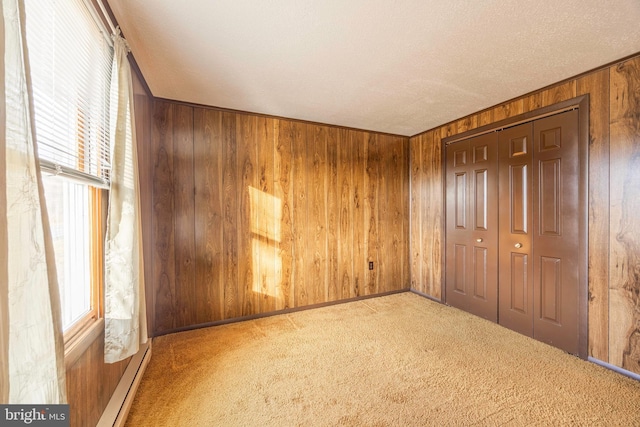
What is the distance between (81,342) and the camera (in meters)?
1.22

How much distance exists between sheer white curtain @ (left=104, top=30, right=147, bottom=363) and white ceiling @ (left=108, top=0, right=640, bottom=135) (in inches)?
16.9

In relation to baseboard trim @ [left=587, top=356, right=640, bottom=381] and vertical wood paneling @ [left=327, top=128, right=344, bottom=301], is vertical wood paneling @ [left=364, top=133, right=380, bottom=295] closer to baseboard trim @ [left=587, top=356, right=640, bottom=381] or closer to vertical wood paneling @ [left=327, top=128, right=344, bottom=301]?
vertical wood paneling @ [left=327, top=128, right=344, bottom=301]

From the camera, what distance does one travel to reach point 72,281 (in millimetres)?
1309

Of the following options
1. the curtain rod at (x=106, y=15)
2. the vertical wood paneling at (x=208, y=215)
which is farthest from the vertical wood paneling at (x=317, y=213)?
the curtain rod at (x=106, y=15)

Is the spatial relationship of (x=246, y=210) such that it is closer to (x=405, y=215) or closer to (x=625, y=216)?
(x=405, y=215)

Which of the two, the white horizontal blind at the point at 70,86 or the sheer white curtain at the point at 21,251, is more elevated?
the white horizontal blind at the point at 70,86

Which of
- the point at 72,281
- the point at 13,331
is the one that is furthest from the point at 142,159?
the point at 13,331

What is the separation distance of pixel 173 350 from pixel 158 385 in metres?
0.51

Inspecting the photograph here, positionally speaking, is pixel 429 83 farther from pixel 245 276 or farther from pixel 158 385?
pixel 158 385

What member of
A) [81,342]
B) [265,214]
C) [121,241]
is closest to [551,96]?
[265,214]

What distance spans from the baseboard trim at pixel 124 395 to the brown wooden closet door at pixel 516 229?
3347 mm

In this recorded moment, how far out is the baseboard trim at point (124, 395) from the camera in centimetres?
143

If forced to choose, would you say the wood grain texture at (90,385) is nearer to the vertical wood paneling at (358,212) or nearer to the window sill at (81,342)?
the window sill at (81,342)

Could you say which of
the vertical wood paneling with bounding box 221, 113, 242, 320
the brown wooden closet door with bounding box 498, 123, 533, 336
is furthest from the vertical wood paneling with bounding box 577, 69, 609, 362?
the vertical wood paneling with bounding box 221, 113, 242, 320
